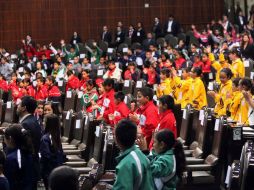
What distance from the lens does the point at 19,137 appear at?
6.14 meters

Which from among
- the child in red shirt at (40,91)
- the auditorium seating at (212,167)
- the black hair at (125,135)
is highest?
the black hair at (125,135)

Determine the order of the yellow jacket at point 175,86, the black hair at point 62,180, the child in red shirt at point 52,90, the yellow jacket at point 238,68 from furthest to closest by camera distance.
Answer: the child in red shirt at point 52,90
the yellow jacket at point 238,68
the yellow jacket at point 175,86
the black hair at point 62,180

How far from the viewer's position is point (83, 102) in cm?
1326

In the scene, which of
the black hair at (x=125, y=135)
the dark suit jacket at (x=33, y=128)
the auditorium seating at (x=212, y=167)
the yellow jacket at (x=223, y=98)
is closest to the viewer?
the black hair at (x=125, y=135)

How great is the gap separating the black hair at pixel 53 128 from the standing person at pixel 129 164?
228 centimetres

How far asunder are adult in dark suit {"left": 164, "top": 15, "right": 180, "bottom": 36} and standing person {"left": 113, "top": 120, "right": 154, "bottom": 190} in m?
18.6

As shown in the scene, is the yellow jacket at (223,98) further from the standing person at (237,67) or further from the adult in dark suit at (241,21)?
the adult in dark suit at (241,21)

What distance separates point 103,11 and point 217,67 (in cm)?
834

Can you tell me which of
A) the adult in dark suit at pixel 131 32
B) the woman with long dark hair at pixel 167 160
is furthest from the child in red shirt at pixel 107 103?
the adult in dark suit at pixel 131 32

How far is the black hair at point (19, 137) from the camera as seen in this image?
607 centimetres

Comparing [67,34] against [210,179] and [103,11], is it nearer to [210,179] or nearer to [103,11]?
[103,11]

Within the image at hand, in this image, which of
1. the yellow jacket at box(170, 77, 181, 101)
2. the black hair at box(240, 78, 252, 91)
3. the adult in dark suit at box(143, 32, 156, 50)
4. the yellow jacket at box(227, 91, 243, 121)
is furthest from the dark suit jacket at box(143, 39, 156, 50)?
the black hair at box(240, 78, 252, 91)

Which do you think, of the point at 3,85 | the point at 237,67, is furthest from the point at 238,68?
the point at 3,85

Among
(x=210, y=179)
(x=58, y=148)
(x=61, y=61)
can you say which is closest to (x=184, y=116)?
(x=210, y=179)
